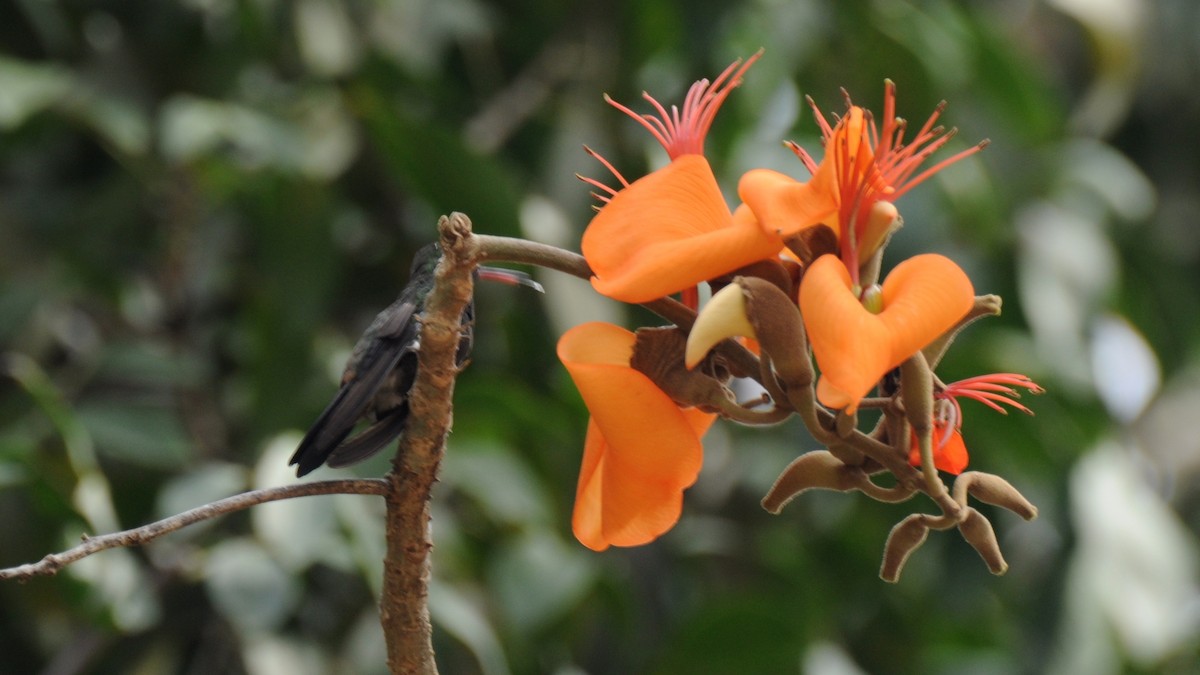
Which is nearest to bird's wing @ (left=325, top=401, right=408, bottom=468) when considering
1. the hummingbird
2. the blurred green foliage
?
the hummingbird

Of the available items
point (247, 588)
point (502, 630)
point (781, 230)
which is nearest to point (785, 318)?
point (781, 230)

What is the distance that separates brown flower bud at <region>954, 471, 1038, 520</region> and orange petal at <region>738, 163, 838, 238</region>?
13 cm

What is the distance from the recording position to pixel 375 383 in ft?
2.19

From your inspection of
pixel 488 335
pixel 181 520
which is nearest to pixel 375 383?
pixel 181 520

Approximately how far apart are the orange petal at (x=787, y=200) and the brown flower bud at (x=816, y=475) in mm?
99

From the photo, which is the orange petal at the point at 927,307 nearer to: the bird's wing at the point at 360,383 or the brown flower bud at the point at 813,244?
the brown flower bud at the point at 813,244

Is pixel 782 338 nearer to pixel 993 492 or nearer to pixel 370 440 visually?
pixel 993 492

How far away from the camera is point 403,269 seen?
2.35 m

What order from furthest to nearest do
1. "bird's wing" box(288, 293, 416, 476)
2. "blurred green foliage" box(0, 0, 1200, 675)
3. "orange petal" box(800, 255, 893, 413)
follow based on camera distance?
"blurred green foliage" box(0, 0, 1200, 675) → "bird's wing" box(288, 293, 416, 476) → "orange petal" box(800, 255, 893, 413)

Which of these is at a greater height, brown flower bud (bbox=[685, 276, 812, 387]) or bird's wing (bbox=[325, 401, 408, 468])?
bird's wing (bbox=[325, 401, 408, 468])

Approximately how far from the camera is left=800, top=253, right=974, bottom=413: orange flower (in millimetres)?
512

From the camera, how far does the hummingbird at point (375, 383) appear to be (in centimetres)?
66

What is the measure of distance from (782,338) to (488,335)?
1783mm

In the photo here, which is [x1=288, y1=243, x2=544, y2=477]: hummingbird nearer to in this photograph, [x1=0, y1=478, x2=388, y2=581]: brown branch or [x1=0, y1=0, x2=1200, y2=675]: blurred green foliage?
[x1=0, y1=478, x2=388, y2=581]: brown branch
